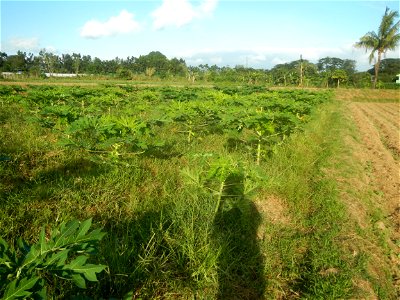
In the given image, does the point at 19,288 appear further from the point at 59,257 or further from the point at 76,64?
the point at 76,64

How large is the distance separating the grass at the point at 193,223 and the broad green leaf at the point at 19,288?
0.89 meters

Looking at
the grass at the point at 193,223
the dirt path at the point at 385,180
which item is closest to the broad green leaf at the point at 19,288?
the grass at the point at 193,223

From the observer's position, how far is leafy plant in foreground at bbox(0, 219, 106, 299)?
1.06m

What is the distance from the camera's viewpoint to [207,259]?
2.68 meters

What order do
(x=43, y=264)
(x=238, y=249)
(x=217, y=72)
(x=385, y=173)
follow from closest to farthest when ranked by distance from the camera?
(x=43, y=264), (x=238, y=249), (x=385, y=173), (x=217, y=72)

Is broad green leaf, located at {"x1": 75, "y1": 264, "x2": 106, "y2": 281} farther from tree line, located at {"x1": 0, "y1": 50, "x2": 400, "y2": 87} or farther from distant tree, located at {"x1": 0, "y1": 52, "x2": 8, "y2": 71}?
distant tree, located at {"x1": 0, "y1": 52, "x2": 8, "y2": 71}

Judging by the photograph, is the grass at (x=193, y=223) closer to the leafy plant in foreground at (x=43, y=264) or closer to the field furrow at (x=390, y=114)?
the leafy plant in foreground at (x=43, y=264)

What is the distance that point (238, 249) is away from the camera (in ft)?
10.6

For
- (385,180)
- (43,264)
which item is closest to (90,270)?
(43,264)

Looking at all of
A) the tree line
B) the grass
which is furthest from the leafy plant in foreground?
the tree line

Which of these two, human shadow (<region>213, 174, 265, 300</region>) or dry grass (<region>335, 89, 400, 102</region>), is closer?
human shadow (<region>213, 174, 265, 300</region>)

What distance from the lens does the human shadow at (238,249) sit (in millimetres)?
2760

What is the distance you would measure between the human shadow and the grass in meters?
0.01

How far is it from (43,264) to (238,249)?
2.39 meters
